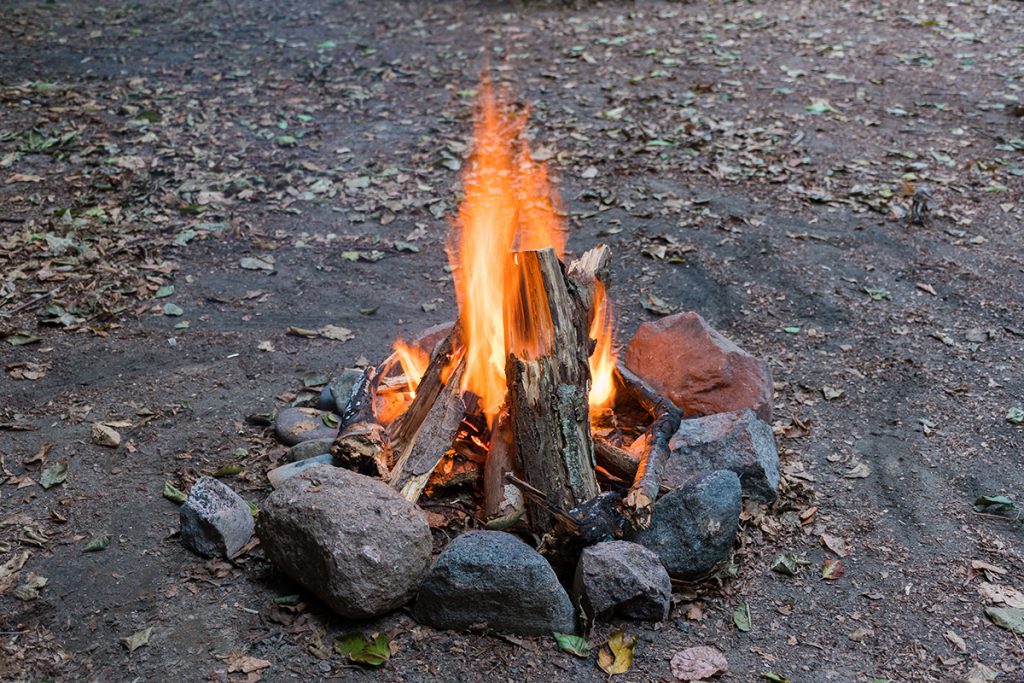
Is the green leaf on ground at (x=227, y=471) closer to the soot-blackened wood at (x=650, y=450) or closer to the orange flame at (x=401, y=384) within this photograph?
the orange flame at (x=401, y=384)

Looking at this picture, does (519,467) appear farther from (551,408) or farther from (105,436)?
(105,436)

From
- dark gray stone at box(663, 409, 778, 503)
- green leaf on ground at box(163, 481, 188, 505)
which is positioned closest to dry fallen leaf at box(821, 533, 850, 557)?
dark gray stone at box(663, 409, 778, 503)

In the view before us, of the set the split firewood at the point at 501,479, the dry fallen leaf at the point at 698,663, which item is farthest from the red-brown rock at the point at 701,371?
the dry fallen leaf at the point at 698,663

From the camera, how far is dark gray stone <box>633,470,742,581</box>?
3791 millimetres

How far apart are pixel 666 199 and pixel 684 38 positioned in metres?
4.67

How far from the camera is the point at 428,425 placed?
13.6ft

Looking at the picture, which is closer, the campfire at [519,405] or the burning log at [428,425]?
the campfire at [519,405]

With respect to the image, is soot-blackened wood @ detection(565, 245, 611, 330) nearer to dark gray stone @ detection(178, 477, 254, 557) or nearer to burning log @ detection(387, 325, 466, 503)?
burning log @ detection(387, 325, 466, 503)

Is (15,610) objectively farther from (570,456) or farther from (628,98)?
(628,98)

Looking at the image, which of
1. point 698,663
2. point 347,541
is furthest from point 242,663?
point 698,663

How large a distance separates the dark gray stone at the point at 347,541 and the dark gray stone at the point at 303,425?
1.01m

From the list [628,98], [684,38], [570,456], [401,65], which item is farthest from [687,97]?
[570,456]

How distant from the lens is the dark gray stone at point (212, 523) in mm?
3762

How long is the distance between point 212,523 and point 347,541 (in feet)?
2.43
